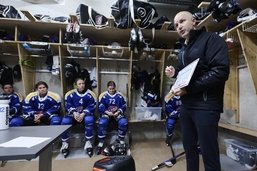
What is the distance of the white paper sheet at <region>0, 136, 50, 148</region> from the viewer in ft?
2.45

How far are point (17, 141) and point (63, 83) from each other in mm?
2170

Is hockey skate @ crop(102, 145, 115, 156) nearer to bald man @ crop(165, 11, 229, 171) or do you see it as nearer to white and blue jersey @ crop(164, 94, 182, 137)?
white and blue jersey @ crop(164, 94, 182, 137)

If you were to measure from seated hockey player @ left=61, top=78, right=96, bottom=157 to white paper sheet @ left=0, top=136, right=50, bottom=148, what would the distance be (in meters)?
1.66

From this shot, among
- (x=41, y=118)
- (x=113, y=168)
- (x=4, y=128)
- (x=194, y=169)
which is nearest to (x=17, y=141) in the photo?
(x=4, y=128)

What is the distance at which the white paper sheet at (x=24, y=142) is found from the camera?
745mm

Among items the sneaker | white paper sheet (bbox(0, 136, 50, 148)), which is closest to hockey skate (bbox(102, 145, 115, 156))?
white paper sheet (bbox(0, 136, 50, 148))

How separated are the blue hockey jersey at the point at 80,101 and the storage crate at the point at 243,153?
5.86 feet

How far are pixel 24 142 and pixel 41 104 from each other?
208cm

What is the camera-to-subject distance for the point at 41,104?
272cm

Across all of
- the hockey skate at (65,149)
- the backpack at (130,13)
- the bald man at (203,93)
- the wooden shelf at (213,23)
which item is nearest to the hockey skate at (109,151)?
the hockey skate at (65,149)

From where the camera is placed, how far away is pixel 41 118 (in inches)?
101

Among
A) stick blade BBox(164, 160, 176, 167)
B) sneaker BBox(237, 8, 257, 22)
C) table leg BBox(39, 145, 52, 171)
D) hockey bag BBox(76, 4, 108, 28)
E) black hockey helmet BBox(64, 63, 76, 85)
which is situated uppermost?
hockey bag BBox(76, 4, 108, 28)

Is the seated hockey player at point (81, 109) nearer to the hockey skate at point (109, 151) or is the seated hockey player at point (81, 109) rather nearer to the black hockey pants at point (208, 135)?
the hockey skate at point (109, 151)

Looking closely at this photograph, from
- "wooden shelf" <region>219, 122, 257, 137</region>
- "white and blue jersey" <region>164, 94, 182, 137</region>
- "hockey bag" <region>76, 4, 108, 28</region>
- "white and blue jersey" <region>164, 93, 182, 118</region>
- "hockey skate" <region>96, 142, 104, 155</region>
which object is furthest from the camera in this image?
"white and blue jersey" <region>164, 93, 182, 118</region>
